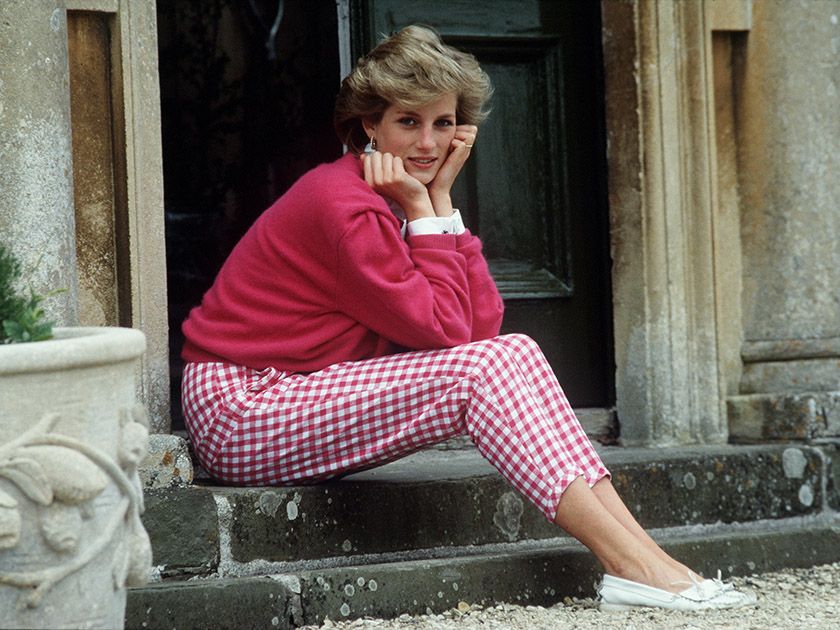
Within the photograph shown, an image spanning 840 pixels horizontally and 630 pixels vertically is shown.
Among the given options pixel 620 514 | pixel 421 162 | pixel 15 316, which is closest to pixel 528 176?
pixel 421 162

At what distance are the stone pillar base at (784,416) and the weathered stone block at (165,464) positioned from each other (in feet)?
6.35

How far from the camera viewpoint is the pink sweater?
128 inches

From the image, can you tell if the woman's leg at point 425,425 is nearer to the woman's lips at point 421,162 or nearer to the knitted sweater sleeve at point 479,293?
the knitted sweater sleeve at point 479,293

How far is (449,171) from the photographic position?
11.8 ft

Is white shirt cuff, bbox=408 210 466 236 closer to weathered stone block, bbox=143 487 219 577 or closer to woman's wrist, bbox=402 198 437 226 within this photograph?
woman's wrist, bbox=402 198 437 226

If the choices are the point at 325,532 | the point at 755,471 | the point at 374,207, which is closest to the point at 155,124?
the point at 374,207

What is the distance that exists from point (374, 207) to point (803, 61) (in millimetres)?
1789

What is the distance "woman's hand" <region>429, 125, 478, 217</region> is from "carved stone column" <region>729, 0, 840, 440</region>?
47.9 inches

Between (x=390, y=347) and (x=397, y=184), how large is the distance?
399 mm

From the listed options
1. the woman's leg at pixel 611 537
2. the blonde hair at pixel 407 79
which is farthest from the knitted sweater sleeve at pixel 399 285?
the woman's leg at pixel 611 537

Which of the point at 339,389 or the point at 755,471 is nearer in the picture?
the point at 339,389

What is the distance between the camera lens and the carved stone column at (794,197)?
441cm

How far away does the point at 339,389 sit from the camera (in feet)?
10.8

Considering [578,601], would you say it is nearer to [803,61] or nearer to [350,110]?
[350,110]
